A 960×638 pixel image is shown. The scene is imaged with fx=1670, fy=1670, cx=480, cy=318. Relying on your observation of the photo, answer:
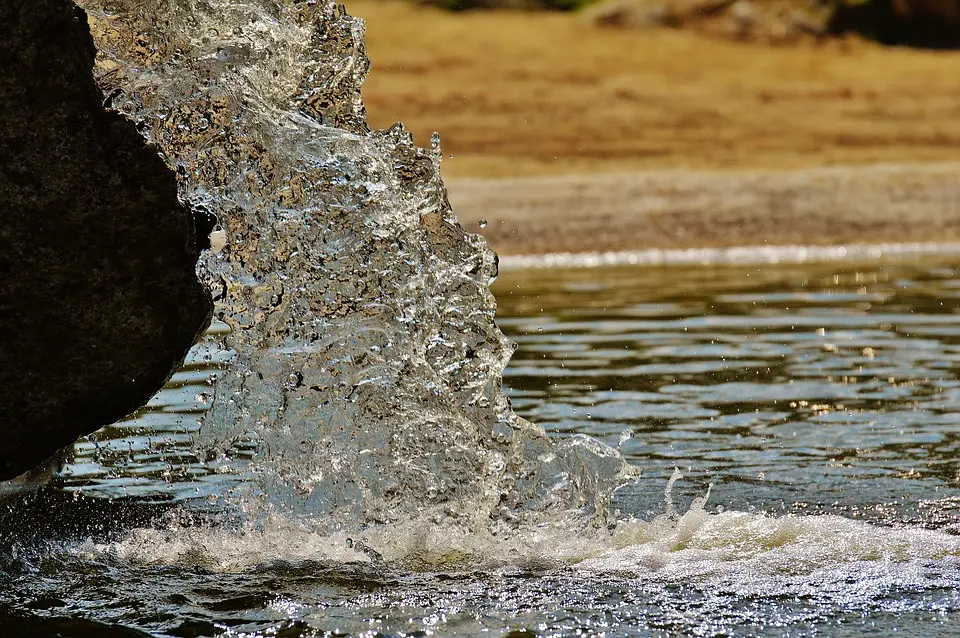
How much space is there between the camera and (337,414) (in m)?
5.66

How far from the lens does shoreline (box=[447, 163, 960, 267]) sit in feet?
55.0

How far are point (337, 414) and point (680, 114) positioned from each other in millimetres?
19628

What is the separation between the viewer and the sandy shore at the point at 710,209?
17031mm

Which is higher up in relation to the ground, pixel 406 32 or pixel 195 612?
pixel 406 32

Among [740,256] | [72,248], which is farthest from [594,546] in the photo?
[740,256]

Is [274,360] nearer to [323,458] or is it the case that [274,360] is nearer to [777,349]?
[323,458]

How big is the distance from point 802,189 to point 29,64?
14.6m

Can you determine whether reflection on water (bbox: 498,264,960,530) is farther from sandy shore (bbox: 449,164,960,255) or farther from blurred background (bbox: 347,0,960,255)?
blurred background (bbox: 347,0,960,255)

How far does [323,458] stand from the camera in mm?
5613

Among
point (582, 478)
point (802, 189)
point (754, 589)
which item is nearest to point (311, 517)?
point (582, 478)

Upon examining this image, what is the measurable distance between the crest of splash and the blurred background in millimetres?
9970

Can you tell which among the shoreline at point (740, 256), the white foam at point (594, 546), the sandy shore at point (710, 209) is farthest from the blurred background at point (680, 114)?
the white foam at point (594, 546)

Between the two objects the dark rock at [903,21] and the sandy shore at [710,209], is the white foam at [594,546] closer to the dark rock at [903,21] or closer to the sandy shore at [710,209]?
the sandy shore at [710,209]

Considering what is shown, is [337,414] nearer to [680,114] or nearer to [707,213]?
[707,213]
